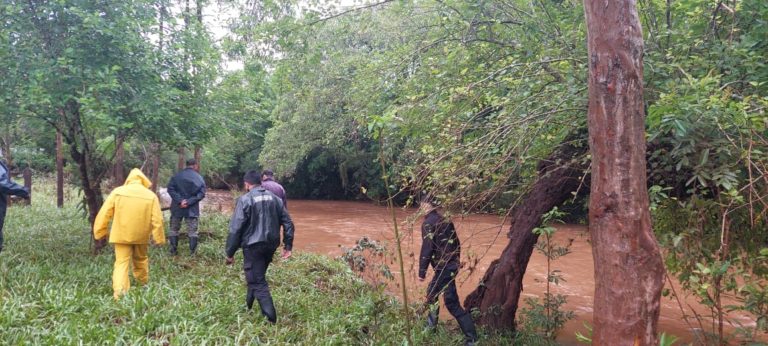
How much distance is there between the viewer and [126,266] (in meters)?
5.59

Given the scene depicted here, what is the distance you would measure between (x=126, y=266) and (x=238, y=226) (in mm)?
1399

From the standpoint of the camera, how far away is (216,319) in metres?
5.22

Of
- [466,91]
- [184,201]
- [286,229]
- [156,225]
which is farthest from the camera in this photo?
[184,201]

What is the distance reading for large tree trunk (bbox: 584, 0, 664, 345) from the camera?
251cm

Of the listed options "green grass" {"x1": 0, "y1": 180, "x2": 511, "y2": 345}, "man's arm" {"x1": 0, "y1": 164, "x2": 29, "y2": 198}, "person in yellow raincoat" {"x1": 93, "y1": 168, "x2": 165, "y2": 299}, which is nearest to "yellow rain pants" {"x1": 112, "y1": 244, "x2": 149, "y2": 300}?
"person in yellow raincoat" {"x1": 93, "y1": 168, "x2": 165, "y2": 299}

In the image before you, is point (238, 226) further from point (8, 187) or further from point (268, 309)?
point (8, 187)

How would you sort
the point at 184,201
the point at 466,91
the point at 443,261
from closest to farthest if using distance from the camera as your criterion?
1. the point at 466,91
2. the point at 443,261
3. the point at 184,201

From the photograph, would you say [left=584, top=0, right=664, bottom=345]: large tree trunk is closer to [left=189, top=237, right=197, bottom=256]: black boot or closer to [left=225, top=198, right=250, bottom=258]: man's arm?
[left=225, top=198, right=250, bottom=258]: man's arm

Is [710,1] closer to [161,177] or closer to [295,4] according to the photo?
[295,4]

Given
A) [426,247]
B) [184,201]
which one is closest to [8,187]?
[184,201]

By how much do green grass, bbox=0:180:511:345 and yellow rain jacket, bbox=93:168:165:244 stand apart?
23.1 inches

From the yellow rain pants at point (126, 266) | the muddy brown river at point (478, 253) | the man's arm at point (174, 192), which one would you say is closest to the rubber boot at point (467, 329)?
the muddy brown river at point (478, 253)

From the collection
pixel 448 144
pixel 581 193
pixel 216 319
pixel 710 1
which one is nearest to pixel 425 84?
pixel 448 144

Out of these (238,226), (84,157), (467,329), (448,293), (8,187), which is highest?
(84,157)
